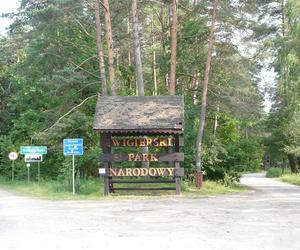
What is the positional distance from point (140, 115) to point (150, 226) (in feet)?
37.7

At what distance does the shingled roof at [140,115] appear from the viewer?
22906 mm

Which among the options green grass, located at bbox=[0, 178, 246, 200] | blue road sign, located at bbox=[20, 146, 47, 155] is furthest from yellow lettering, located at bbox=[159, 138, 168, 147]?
blue road sign, located at bbox=[20, 146, 47, 155]

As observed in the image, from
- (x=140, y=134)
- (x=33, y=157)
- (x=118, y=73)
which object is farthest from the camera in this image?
(x=118, y=73)

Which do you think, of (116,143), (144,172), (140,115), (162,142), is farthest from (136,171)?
(140,115)

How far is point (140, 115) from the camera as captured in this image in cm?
2386

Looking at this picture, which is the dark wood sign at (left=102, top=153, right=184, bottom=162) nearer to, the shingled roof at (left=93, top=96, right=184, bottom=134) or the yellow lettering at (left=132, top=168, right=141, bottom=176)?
the yellow lettering at (left=132, top=168, right=141, bottom=176)

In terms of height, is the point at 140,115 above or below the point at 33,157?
above

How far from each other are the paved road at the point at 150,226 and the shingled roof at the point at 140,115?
461cm

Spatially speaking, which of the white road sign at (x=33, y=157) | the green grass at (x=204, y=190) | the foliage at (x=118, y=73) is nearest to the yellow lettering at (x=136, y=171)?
the green grass at (x=204, y=190)

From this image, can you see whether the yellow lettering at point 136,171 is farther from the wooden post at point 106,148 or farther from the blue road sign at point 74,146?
the blue road sign at point 74,146

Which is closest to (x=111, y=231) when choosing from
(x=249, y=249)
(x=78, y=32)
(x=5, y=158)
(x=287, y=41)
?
(x=249, y=249)

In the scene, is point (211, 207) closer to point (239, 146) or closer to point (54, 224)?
point (54, 224)

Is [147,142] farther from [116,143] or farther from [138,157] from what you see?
[116,143]

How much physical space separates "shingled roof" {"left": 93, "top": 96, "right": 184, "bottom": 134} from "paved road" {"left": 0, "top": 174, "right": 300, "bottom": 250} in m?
4.61
